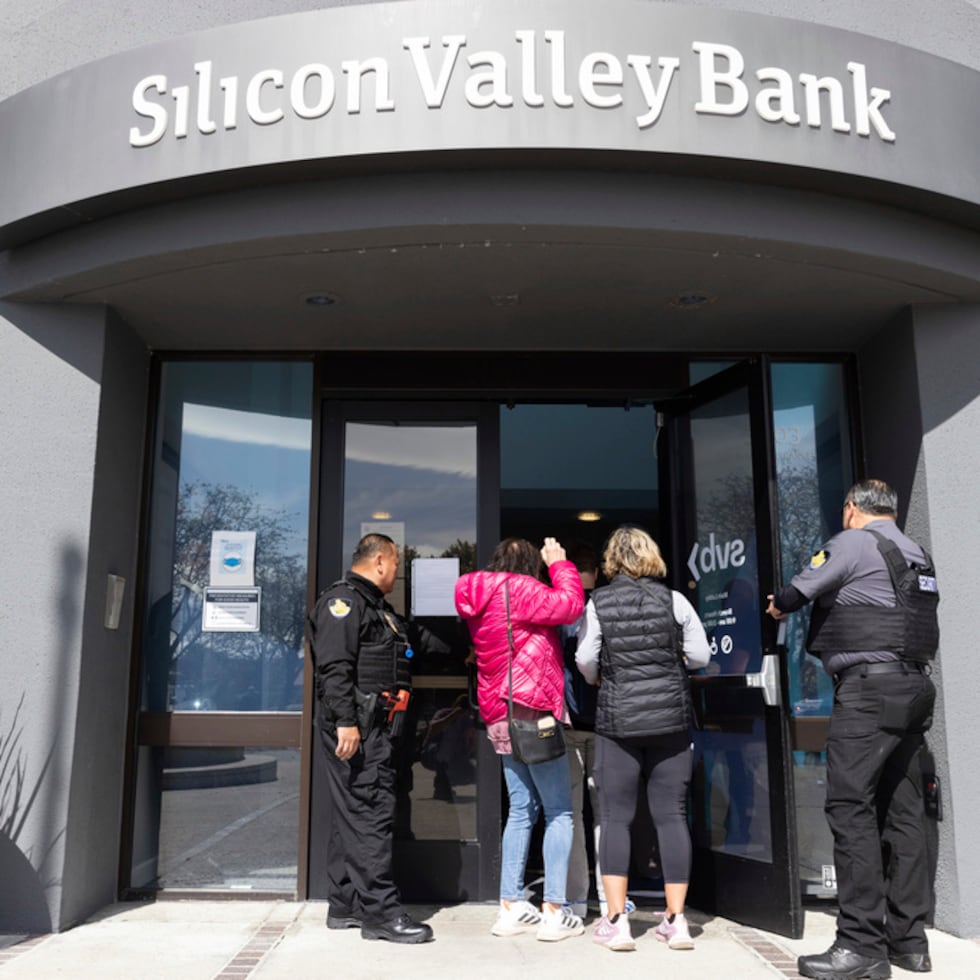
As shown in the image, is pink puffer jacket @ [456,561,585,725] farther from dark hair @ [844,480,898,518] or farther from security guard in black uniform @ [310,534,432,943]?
dark hair @ [844,480,898,518]

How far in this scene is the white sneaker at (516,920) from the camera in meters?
4.26

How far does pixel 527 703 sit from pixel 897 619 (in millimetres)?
1524

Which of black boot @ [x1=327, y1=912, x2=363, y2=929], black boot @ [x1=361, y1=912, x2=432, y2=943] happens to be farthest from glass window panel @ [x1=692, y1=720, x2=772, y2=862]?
black boot @ [x1=327, y1=912, x2=363, y2=929]

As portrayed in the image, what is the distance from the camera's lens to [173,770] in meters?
5.02

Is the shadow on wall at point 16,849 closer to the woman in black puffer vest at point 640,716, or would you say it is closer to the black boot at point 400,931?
the black boot at point 400,931

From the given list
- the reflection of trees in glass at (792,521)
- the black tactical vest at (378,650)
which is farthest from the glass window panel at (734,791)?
the black tactical vest at (378,650)

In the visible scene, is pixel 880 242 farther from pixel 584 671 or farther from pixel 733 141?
pixel 584 671

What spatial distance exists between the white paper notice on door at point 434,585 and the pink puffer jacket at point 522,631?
0.67 meters

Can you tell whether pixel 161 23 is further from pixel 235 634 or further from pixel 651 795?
pixel 651 795

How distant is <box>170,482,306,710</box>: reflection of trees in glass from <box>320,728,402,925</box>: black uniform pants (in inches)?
33.7

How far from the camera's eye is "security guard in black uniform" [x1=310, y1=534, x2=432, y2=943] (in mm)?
4195

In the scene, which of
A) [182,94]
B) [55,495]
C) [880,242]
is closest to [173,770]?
[55,495]

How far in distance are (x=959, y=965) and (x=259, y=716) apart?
10.7 feet

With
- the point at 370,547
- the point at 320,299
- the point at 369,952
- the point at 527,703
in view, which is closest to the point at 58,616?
the point at 370,547
